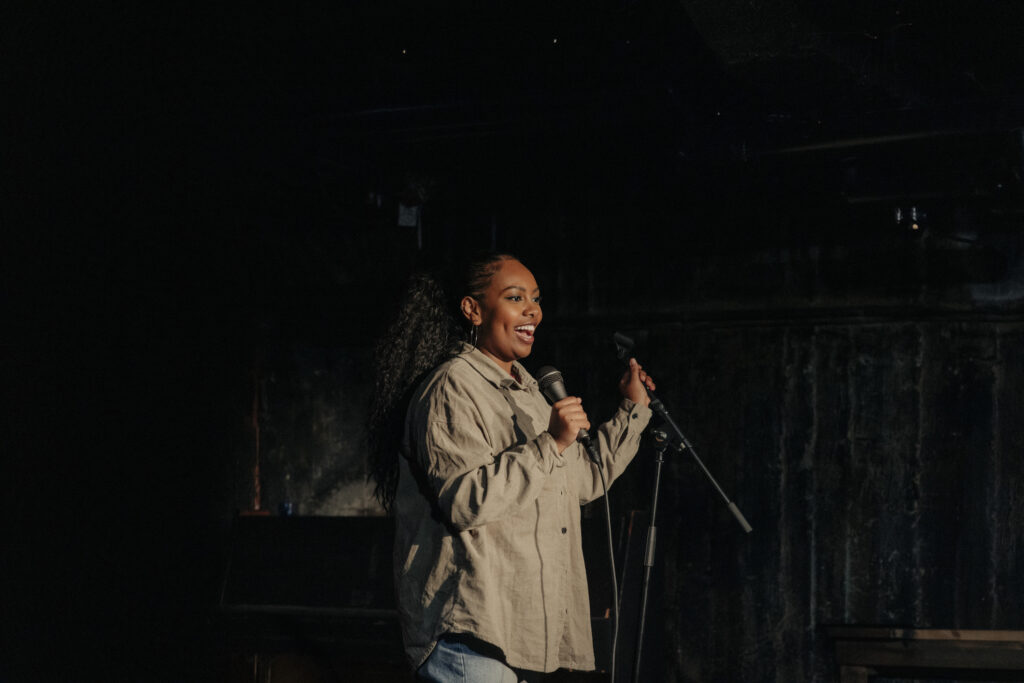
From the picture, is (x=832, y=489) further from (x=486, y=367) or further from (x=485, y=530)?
(x=485, y=530)

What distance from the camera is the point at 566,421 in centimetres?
262

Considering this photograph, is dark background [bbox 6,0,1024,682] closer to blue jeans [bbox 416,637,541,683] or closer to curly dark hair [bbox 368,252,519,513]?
curly dark hair [bbox 368,252,519,513]

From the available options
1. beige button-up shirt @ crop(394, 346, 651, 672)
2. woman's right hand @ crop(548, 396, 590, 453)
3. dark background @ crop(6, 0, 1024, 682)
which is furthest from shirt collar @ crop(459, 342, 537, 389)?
dark background @ crop(6, 0, 1024, 682)

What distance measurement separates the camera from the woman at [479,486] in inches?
102

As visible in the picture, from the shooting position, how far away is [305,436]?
5.89 meters

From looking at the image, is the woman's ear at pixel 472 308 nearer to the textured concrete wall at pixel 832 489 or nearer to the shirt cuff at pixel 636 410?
the shirt cuff at pixel 636 410

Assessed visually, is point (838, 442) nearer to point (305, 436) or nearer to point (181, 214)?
point (305, 436)

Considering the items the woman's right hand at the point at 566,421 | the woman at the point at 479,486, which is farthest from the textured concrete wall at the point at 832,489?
the woman's right hand at the point at 566,421

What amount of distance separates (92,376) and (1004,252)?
467 centimetres

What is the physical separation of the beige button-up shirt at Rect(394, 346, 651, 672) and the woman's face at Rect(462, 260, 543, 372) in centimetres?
11

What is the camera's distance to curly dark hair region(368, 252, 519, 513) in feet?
9.75

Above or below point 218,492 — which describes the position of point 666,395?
above

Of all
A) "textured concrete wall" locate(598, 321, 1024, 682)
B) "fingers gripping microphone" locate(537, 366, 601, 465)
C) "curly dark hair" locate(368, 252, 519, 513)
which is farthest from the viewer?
"textured concrete wall" locate(598, 321, 1024, 682)

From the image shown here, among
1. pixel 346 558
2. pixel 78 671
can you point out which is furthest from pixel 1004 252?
pixel 78 671
